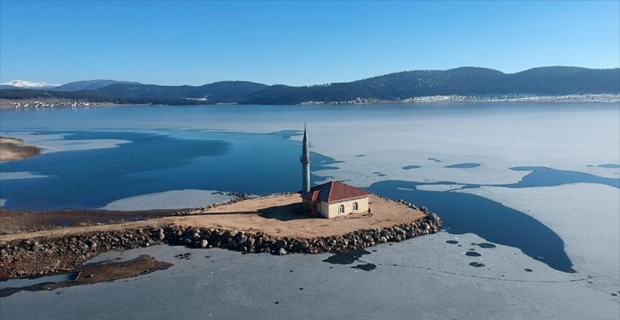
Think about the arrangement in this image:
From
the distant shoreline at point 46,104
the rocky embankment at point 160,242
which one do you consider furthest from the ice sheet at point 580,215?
the distant shoreline at point 46,104

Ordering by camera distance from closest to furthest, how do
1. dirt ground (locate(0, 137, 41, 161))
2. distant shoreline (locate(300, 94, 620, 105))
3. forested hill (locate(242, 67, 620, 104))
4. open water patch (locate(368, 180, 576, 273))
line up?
open water patch (locate(368, 180, 576, 273)) < dirt ground (locate(0, 137, 41, 161)) < distant shoreline (locate(300, 94, 620, 105)) < forested hill (locate(242, 67, 620, 104))

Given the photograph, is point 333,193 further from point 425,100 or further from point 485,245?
point 425,100

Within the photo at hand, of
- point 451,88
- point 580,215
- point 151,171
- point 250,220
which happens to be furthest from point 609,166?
point 451,88

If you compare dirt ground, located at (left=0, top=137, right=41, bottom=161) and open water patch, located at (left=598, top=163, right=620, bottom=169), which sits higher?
open water patch, located at (left=598, top=163, right=620, bottom=169)

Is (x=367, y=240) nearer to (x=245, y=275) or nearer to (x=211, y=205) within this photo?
(x=245, y=275)

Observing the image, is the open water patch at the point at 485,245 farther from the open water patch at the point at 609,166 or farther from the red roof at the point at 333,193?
the open water patch at the point at 609,166

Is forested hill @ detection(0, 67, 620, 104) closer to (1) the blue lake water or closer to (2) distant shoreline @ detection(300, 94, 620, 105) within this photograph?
(2) distant shoreline @ detection(300, 94, 620, 105)

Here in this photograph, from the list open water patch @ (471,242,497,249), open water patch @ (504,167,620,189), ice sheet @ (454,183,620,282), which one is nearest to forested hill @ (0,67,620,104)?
open water patch @ (504,167,620,189)

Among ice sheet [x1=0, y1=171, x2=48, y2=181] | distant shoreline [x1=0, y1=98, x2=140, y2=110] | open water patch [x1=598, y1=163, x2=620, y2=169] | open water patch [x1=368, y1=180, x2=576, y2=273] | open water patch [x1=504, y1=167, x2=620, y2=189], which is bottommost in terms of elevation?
ice sheet [x1=0, y1=171, x2=48, y2=181]
